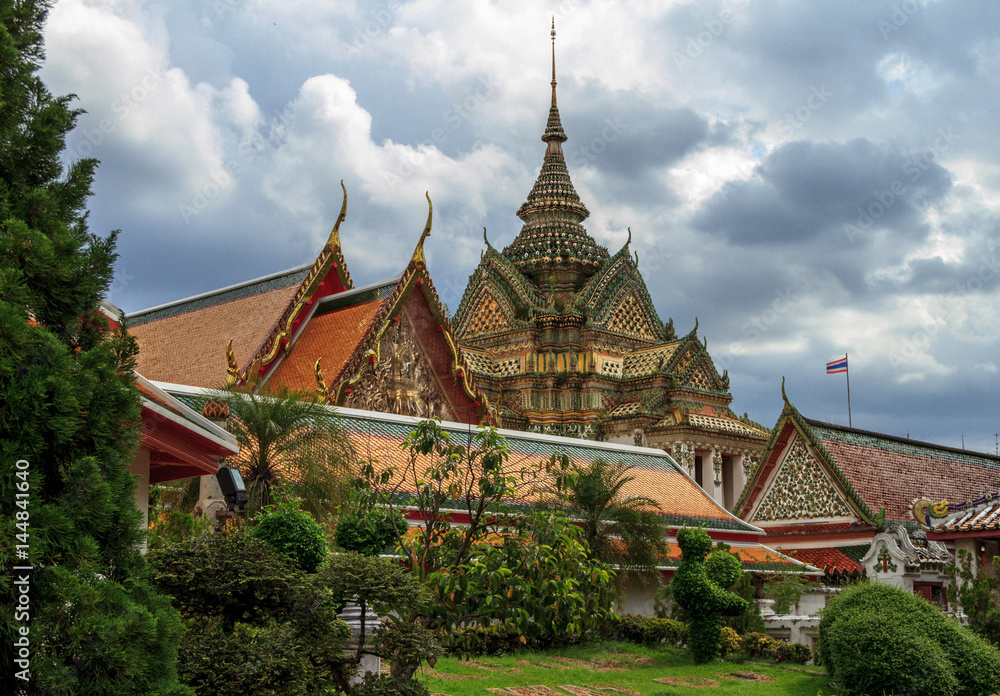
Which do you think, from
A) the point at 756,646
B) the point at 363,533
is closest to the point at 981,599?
the point at 756,646

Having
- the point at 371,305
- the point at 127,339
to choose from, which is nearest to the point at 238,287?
the point at 371,305

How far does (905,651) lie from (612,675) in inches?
136

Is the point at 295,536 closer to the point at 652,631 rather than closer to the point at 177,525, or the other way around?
the point at 177,525

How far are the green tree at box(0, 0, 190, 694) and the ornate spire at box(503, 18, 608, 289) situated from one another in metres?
32.6

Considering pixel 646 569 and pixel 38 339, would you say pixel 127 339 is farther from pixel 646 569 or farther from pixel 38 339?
pixel 646 569

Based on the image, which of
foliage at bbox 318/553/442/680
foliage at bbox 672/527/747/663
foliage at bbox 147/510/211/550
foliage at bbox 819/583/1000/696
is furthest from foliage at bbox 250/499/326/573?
foliage at bbox 672/527/747/663

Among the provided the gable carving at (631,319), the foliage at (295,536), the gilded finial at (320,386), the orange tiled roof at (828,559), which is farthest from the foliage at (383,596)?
the gable carving at (631,319)

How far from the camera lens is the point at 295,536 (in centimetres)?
901

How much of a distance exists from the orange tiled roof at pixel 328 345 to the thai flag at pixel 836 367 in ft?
39.5

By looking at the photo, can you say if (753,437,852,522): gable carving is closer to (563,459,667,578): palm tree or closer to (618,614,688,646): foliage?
(563,459,667,578): palm tree

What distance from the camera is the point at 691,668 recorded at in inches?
556

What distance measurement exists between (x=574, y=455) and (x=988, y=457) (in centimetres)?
891

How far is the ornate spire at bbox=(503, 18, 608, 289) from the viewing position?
38.1m

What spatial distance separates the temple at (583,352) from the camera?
32.1 m
